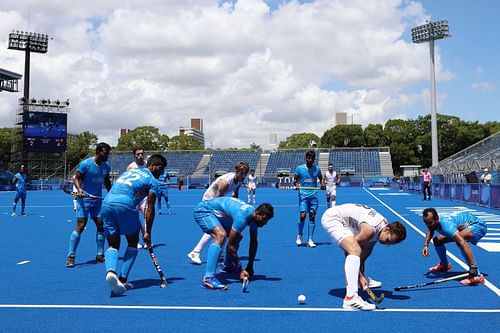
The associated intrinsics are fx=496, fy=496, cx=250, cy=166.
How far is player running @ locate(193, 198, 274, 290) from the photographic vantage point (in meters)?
6.24

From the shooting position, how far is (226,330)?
4.78 metres

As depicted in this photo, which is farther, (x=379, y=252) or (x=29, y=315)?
(x=379, y=252)

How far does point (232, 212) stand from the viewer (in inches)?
258

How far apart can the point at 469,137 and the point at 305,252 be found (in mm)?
86149

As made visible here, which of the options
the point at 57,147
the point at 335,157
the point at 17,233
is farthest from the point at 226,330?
the point at 335,157

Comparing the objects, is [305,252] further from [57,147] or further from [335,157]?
[335,157]

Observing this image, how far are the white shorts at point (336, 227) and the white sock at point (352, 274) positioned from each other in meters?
0.33

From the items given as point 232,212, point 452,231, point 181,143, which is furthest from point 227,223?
point 181,143

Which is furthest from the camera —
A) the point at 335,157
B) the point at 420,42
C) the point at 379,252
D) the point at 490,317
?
the point at 335,157

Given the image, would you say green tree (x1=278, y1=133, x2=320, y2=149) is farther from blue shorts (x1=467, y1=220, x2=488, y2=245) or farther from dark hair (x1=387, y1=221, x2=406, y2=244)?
dark hair (x1=387, y1=221, x2=406, y2=244)

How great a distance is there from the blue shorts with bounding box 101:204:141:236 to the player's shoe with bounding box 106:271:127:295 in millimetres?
645

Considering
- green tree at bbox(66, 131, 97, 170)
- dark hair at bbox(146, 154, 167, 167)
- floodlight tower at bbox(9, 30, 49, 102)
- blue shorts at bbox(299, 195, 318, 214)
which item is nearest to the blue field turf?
blue shorts at bbox(299, 195, 318, 214)

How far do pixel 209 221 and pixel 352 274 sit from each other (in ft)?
7.12

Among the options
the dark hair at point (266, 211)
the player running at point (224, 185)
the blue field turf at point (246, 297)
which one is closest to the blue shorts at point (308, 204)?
the blue field turf at point (246, 297)
